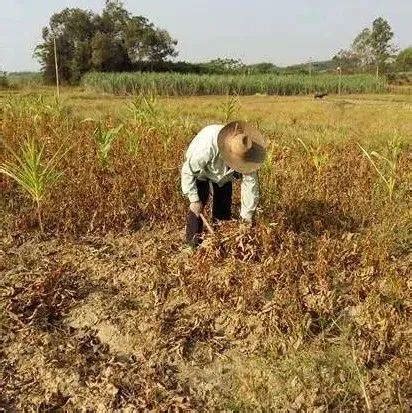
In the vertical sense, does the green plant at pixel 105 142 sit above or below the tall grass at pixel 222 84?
below

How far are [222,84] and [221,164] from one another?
23350mm

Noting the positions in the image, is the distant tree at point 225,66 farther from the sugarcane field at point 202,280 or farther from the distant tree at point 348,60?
the sugarcane field at point 202,280

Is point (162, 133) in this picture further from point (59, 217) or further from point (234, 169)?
point (234, 169)

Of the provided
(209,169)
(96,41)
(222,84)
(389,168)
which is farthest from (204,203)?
(96,41)

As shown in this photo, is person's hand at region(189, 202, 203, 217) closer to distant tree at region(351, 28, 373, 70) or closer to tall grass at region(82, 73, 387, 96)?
tall grass at region(82, 73, 387, 96)

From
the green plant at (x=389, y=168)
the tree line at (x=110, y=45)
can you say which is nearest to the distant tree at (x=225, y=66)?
the tree line at (x=110, y=45)

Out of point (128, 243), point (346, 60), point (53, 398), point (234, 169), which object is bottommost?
point (53, 398)

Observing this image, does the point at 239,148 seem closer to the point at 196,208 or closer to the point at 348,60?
the point at 196,208

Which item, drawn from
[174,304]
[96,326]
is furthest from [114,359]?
[174,304]

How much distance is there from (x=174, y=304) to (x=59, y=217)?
1.53 meters

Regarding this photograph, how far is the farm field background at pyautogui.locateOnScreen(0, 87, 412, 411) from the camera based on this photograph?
2.62 metres

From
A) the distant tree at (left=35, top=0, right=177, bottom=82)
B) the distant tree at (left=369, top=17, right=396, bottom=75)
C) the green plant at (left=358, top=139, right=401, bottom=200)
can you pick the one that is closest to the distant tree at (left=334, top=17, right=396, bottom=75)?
the distant tree at (left=369, top=17, right=396, bottom=75)

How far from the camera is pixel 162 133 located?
5828 mm

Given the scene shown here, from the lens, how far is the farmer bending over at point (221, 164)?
3.35 m
